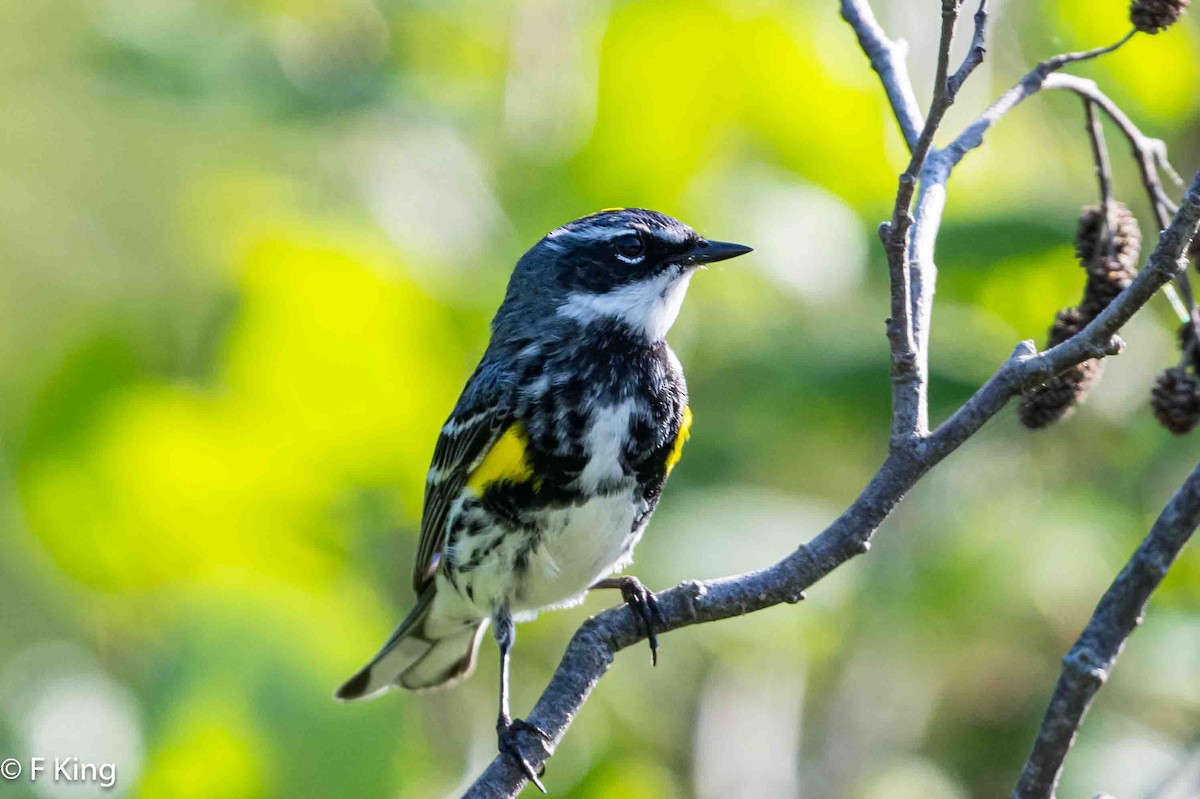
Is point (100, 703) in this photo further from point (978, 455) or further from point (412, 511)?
point (978, 455)

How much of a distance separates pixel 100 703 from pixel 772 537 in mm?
1571

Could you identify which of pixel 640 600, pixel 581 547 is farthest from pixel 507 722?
pixel 640 600

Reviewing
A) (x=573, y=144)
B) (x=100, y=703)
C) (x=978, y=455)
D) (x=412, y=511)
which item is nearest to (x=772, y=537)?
(x=978, y=455)

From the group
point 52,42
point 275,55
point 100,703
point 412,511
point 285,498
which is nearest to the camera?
point 100,703

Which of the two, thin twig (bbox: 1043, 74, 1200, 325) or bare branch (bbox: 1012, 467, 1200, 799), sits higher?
thin twig (bbox: 1043, 74, 1200, 325)

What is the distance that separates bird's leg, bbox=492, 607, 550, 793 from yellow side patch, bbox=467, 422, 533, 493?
15.2 inches

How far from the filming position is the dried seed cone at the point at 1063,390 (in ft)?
7.97

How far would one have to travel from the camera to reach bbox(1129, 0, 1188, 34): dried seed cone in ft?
7.23

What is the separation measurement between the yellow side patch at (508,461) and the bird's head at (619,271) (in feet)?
1.15

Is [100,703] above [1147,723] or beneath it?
above

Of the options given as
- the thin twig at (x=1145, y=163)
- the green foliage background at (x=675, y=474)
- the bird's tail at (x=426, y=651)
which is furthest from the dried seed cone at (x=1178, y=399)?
the bird's tail at (x=426, y=651)

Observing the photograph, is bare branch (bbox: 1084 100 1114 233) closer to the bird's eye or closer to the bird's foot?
the bird's eye

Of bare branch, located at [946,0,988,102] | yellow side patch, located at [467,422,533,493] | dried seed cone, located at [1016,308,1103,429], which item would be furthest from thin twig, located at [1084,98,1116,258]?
yellow side patch, located at [467,422,533,493]

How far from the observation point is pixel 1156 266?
5.96 feet
